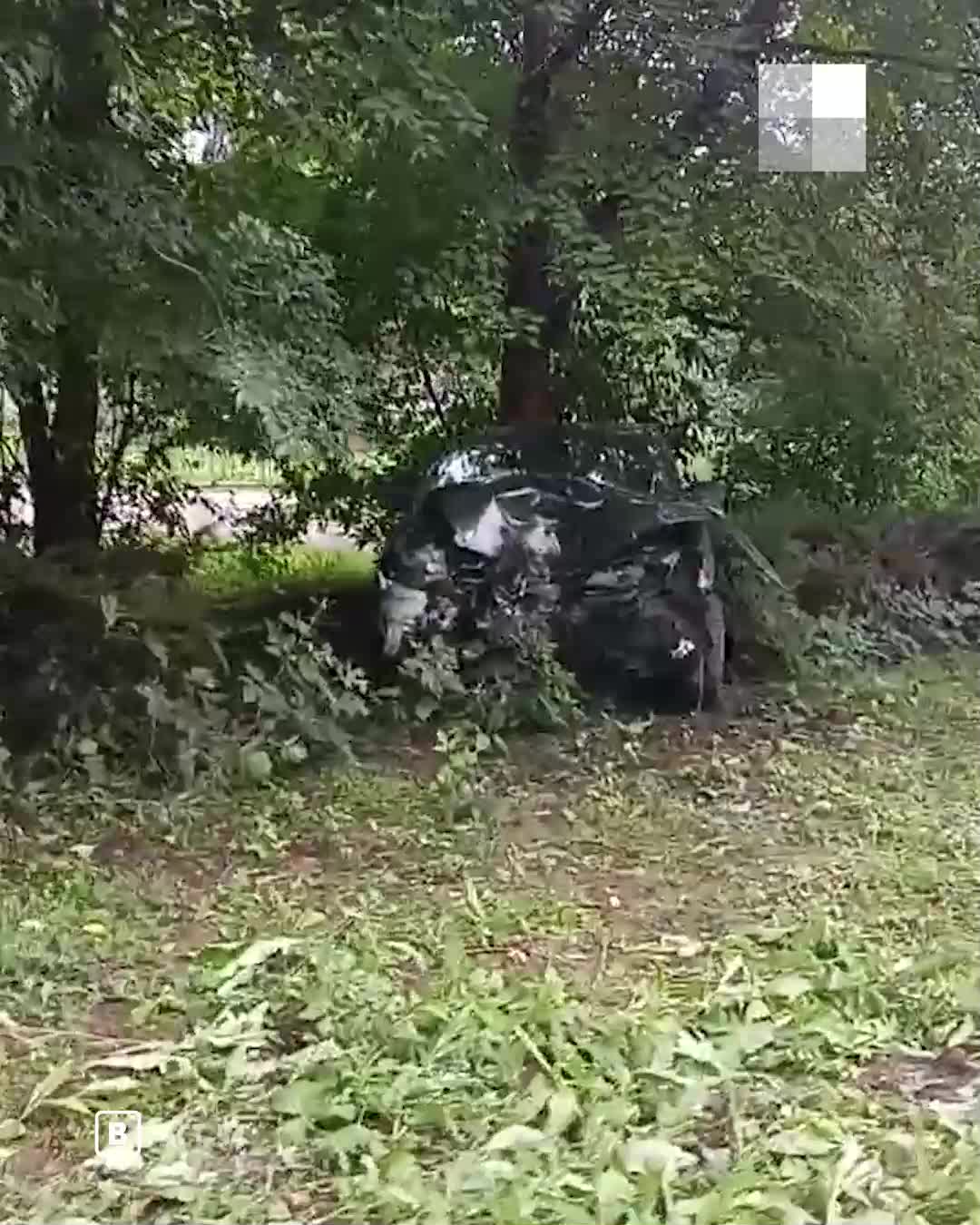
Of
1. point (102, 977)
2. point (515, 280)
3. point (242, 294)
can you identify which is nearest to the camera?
point (102, 977)

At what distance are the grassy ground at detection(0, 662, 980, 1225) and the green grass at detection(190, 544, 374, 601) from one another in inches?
40.8

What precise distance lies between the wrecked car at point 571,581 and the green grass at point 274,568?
333mm

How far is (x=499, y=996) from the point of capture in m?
2.79

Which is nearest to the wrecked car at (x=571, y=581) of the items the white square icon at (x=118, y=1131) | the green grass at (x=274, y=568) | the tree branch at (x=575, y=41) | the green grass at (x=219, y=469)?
the green grass at (x=274, y=568)

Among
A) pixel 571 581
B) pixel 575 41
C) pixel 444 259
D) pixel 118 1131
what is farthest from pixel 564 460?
pixel 118 1131

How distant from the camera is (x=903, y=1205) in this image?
209cm

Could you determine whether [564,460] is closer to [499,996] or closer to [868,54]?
[868,54]

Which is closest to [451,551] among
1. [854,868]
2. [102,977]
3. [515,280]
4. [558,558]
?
[558,558]

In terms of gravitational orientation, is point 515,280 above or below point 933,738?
above

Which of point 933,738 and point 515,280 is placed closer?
point 933,738

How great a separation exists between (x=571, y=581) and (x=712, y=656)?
2.00ft

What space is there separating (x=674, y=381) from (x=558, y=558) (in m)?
1.46

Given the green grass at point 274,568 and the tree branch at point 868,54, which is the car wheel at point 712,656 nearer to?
the green grass at point 274,568

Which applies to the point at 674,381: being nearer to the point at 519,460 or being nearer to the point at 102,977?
the point at 519,460
